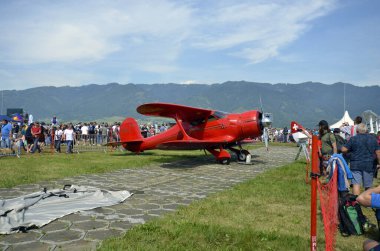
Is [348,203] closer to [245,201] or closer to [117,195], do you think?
[245,201]

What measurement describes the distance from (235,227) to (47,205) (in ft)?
12.0

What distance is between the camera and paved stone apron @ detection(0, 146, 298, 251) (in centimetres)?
466

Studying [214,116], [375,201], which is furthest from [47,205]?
[214,116]

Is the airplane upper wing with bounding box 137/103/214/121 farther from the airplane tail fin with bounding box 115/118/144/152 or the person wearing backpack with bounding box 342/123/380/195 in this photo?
→ the person wearing backpack with bounding box 342/123/380/195

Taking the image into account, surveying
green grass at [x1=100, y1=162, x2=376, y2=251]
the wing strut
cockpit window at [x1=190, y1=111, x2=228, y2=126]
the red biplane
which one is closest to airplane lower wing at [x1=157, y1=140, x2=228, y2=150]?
the red biplane

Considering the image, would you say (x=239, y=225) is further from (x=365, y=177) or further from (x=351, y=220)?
(x=365, y=177)

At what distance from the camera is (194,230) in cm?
507

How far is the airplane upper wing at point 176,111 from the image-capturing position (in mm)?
14078

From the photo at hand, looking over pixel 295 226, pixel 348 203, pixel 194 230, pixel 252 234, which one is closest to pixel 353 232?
pixel 348 203

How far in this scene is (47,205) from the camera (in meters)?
6.35

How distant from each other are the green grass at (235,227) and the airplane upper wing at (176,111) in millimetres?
6873

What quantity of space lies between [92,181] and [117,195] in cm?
259

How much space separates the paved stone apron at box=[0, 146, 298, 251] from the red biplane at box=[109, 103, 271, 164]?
1046 millimetres

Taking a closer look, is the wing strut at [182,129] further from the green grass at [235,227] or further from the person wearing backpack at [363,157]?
the person wearing backpack at [363,157]
